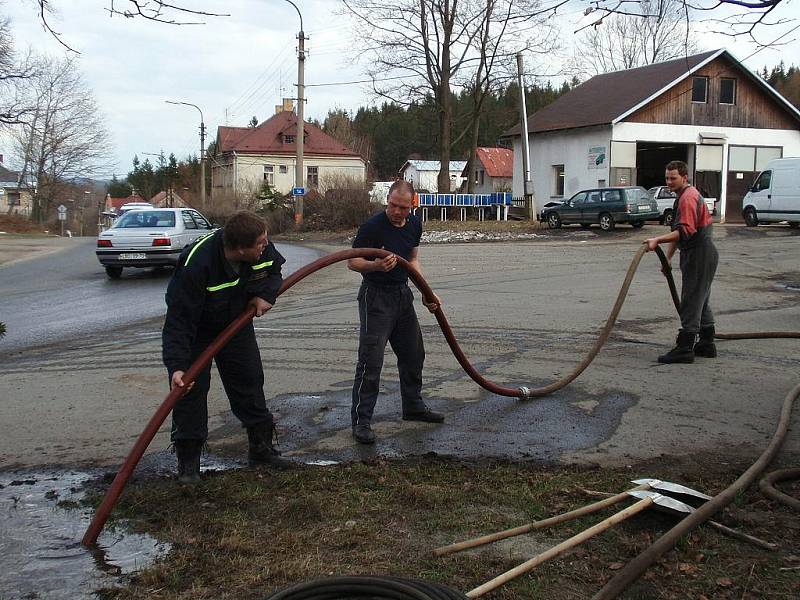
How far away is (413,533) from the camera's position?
13.8 feet

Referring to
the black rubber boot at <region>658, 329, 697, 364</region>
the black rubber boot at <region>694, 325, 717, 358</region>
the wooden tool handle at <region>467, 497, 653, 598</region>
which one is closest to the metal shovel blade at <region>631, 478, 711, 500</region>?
the wooden tool handle at <region>467, 497, 653, 598</region>

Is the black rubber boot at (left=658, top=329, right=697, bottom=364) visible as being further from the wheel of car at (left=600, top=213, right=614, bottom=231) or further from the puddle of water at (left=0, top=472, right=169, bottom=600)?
the wheel of car at (left=600, top=213, right=614, bottom=231)

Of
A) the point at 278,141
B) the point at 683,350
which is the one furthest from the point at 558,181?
the point at 278,141

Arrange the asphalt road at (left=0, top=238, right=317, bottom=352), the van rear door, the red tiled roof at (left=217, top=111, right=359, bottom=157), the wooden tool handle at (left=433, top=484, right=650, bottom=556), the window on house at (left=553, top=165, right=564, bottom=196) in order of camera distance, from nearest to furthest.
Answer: the wooden tool handle at (left=433, top=484, right=650, bottom=556) < the asphalt road at (left=0, top=238, right=317, bottom=352) < the van rear door < the window on house at (left=553, top=165, right=564, bottom=196) < the red tiled roof at (left=217, top=111, right=359, bottom=157)

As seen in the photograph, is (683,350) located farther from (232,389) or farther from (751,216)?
(751,216)

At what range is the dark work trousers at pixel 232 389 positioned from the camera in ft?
16.7

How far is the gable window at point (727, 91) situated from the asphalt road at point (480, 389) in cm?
2643

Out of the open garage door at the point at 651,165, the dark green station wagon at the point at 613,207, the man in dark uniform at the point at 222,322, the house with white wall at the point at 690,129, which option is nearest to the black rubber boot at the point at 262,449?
the man in dark uniform at the point at 222,322

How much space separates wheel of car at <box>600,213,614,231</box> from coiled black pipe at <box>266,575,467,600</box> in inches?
1078

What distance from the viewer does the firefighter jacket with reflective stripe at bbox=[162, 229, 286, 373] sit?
15.8 feet

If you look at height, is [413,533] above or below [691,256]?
below

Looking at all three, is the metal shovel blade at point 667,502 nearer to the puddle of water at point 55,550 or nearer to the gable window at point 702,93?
the puddle of water at point 55,550

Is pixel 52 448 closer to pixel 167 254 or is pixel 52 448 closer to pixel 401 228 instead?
pixel 401 228

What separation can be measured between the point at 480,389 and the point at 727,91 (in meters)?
35.2
